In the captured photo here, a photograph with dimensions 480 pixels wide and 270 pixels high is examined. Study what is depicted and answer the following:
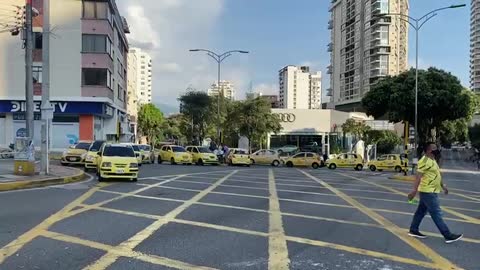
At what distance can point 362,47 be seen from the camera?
412 ft

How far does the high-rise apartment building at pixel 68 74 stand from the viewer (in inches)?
1802

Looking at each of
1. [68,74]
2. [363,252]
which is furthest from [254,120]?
[363,252]

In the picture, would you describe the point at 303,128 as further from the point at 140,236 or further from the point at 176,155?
the point at 140,236

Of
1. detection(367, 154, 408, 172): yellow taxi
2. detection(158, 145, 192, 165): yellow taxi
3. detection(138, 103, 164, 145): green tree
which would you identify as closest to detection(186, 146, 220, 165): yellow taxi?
detection(158, 145, 192, 165): yellow taxi

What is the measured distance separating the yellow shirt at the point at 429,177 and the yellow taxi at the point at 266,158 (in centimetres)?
3739

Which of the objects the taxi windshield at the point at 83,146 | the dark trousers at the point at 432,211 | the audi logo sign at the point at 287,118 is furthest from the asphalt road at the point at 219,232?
the audi logo sign at the point at 287,118

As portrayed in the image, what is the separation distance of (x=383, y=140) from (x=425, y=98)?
111 feet

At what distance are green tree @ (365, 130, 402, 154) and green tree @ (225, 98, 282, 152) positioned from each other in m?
16.3

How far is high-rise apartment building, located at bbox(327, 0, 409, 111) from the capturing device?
119m

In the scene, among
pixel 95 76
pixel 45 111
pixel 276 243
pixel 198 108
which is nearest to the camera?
pixel 276 243

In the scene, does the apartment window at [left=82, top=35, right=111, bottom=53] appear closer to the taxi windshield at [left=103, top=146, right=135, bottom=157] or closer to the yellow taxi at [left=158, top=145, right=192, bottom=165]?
the yellow taxi at [left=158, top=145, right=192, bottom=165]

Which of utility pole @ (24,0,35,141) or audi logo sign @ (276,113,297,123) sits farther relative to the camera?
audi logo sign @ (276,113,297,123)

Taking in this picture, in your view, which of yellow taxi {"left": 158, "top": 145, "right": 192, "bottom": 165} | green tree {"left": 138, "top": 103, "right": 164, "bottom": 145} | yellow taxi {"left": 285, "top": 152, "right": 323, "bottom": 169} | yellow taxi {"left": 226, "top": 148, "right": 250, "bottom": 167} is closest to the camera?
yellow taxi {"left": 158, "top": 145, "right": 192, "bottom": 165}

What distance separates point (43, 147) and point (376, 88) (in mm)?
32034
